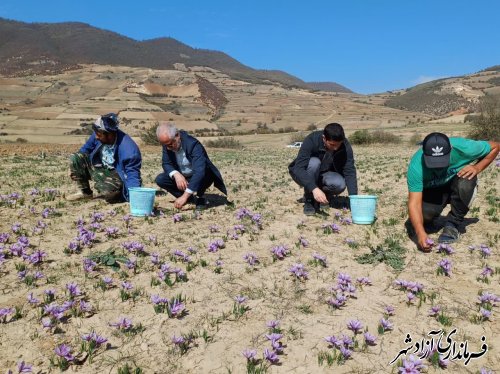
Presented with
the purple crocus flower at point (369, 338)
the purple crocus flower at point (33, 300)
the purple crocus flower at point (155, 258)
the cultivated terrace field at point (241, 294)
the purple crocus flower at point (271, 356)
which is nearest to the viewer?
the purple crocus flower at point (271, 356)

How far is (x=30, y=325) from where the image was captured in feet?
13.5

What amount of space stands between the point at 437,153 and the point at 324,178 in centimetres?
270

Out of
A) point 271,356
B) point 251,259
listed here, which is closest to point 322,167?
point 251,259

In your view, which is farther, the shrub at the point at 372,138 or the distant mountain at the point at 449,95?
the distant mountain at the point at 449,95

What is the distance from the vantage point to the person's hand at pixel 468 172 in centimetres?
619

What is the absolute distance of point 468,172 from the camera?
Answer: 6.20 m

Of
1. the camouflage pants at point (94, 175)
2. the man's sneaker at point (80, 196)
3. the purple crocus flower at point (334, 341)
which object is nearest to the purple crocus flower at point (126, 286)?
the purple crocus flower at point (334, 341)

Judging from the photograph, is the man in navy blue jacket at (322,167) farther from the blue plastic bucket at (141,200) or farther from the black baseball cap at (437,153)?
the blue plastic bucket at (141,200)

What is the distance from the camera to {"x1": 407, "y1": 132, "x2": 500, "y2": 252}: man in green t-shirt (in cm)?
583

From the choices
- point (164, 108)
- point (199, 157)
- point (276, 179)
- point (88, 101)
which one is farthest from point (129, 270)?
point (88, 101)

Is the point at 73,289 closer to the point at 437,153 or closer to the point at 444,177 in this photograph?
the point at 437,153

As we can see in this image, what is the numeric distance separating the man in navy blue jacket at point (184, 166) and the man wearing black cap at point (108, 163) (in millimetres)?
586

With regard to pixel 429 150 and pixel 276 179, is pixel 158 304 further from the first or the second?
pixel 276 179

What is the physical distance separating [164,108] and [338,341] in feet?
245
